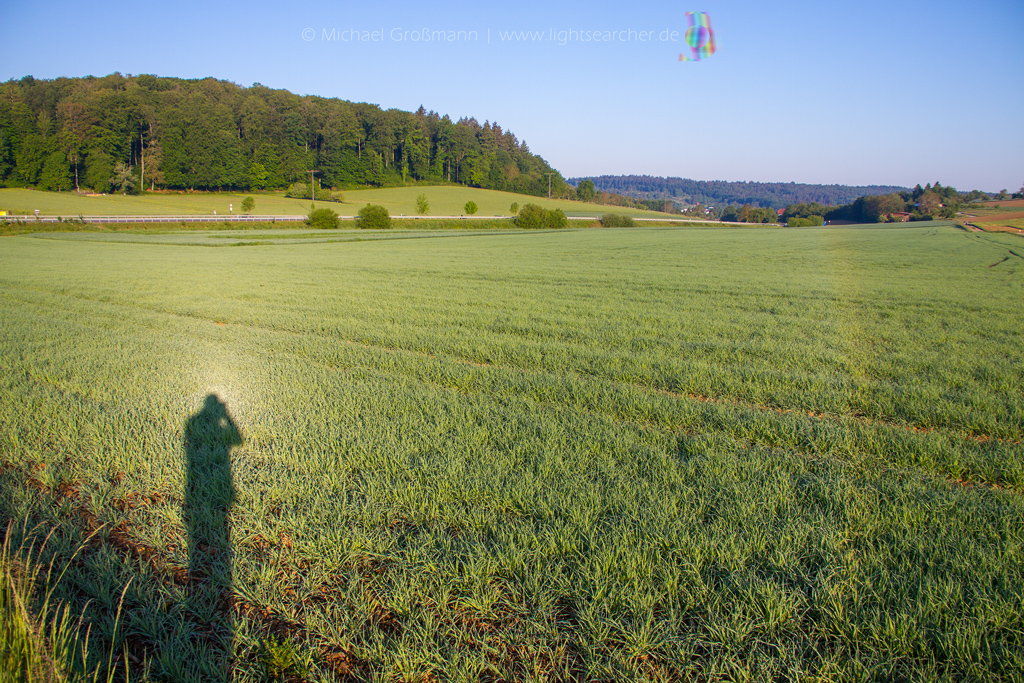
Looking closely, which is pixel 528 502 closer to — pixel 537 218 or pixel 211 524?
pixel 211 524

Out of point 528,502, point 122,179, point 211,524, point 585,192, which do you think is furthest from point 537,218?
point 585,192

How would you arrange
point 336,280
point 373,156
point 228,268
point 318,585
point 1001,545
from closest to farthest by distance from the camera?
1. point 318,585
2. point 1001,545
3. point 336,280
4. point 228,268
5. point 373,156

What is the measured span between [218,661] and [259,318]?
844cm

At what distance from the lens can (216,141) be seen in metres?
89.4

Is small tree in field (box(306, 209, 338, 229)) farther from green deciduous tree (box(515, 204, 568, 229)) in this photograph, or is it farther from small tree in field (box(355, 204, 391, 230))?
green deciduous tree (box(515, 204, 568, 229))

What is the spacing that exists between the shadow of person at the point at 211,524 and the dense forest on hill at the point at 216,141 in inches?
3782

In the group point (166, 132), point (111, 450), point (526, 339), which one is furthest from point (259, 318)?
point (166, 132)

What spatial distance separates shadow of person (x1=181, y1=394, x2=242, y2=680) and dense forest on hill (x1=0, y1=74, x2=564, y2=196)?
3782 inches

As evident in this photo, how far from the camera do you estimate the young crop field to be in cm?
225

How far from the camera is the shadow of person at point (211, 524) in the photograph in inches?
94.0

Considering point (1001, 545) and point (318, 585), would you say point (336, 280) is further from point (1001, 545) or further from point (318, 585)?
point (1001, 545)

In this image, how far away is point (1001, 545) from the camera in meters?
2.85

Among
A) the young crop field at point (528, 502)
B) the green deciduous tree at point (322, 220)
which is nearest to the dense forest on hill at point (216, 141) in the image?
the green deciduous tree at point (322, 220)

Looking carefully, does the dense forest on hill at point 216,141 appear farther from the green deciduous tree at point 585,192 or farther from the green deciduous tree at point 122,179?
the green deciduous tree at point 585,192
